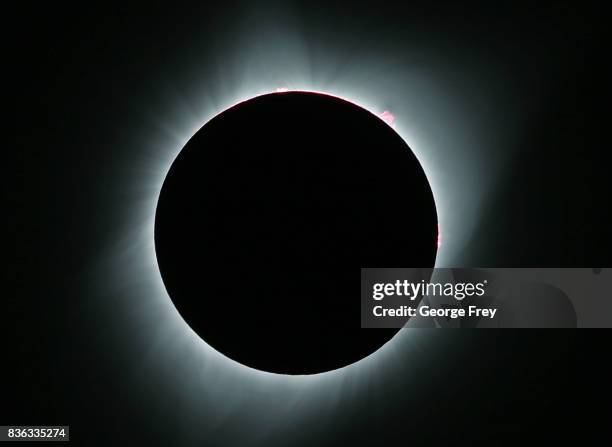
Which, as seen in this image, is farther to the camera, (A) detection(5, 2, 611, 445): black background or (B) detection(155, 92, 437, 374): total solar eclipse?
(A) detection(5, 2, 611, 445): black background

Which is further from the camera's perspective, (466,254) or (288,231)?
(466,254)

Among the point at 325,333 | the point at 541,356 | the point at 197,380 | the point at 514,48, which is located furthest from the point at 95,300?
the point at 514,48

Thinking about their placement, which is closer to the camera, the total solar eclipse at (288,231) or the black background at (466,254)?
the total solar eclipse at (288,231)

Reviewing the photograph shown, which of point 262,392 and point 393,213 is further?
point 262,392

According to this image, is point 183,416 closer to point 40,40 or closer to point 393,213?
point 393,213
